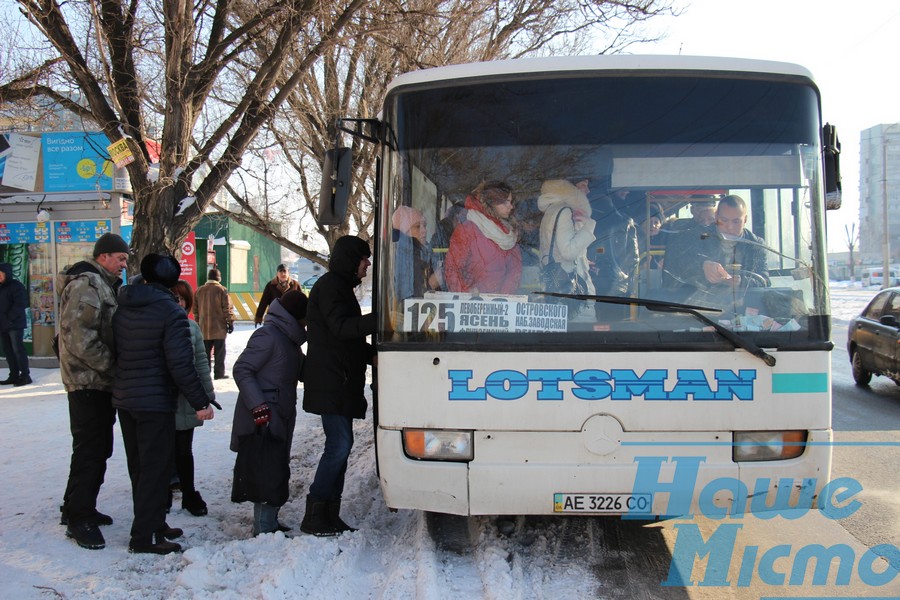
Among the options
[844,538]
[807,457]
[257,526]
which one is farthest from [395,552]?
[844,538]

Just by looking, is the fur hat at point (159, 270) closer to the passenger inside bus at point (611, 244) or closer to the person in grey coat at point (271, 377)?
the person in grey coat at point (271, 377)

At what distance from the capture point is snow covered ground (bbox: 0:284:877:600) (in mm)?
3805

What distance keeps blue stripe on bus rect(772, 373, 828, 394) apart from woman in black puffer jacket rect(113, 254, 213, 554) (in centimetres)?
331

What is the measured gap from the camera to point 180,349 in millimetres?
4348

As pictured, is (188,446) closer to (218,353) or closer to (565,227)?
(565,227)

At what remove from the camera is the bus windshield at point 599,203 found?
12.9ft

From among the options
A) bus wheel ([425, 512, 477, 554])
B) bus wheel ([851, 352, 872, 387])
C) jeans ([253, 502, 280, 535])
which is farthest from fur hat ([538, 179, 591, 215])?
bus wheel ([851, 352, 872, 387])

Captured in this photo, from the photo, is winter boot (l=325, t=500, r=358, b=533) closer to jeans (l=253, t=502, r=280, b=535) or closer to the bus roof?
jeans (l=253, t=502, r=280, b=535)

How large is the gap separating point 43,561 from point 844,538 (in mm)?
5168

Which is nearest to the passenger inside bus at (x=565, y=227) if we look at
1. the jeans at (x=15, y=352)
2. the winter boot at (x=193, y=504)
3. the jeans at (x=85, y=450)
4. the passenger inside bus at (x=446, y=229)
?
the passenger inside bus at (x=446, y=229)

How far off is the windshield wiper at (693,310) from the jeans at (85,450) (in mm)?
2872

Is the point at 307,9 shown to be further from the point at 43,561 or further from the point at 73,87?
the point at 43,561

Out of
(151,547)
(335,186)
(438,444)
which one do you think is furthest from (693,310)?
(151,547)

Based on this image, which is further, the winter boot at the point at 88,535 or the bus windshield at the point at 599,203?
the winter boot at the point at 88,535
